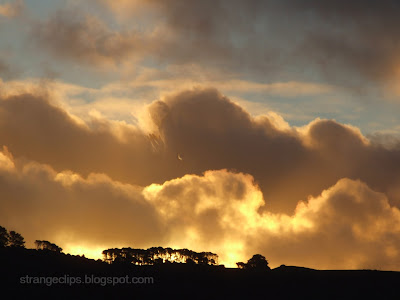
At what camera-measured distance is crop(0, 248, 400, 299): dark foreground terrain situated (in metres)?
126

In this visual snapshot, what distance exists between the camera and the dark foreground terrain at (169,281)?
126125 millimetres

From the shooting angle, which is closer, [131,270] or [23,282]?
[23,282]

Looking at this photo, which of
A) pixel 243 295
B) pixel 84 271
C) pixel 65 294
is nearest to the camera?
pixel 65 294

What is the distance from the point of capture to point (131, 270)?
144375 mm

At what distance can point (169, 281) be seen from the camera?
136 m

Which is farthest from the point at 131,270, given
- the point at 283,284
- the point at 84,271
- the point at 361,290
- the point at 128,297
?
the point at 361,290

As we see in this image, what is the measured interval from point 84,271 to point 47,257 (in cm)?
1048

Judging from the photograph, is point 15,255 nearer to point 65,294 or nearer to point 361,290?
point 65,294

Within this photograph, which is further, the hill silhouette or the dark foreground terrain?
the hill silhouette

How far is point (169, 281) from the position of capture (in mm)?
135500

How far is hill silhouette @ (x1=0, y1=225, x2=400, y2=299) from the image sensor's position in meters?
126

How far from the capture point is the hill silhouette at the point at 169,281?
126375 millimetres

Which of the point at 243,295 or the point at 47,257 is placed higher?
the point at 47,257

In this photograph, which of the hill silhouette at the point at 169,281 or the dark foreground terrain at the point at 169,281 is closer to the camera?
the dark foreground terrain at the point at 169,281
